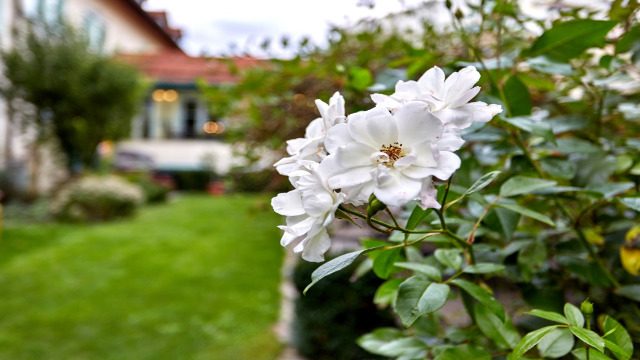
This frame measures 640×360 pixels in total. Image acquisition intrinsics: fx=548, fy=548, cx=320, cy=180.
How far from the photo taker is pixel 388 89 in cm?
96

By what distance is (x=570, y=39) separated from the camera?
2.83 ft

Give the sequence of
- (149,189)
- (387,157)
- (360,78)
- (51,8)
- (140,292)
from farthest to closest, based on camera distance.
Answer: (149,189), (51,8), (140,292), (360,78), (387,157)

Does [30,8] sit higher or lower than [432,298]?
higher

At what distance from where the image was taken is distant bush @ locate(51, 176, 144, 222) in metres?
8.19

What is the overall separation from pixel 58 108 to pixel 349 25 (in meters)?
8.65

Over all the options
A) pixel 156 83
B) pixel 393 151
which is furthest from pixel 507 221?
pixel 156 83

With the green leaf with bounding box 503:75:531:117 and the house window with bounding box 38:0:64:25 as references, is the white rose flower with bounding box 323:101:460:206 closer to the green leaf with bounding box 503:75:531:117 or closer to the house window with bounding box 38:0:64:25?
the green leaf with bounding box 503:75:531:117

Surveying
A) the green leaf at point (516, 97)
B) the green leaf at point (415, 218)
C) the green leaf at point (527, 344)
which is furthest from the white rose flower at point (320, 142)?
the green leaf at point (516, 97)

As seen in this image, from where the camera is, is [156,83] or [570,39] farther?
[156,83]

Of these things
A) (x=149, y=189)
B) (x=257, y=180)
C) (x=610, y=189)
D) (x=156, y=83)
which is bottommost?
(x=149, y=189)

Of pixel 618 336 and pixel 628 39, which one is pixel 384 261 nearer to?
pixel 618 336

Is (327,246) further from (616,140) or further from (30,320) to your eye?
(30,320)

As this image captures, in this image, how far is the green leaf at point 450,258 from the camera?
2.69ft

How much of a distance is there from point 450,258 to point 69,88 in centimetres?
928
